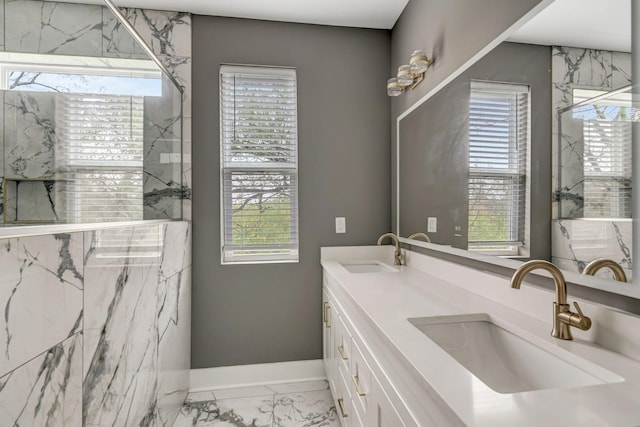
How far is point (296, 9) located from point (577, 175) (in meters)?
2.01

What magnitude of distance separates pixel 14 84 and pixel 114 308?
774 mm

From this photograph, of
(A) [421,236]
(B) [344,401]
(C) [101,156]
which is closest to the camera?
(C) [101,156]

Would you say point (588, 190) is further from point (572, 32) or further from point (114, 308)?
point (114, 308)

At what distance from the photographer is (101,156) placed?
1286 mm

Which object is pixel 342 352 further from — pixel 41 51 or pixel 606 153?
pixel 41 51

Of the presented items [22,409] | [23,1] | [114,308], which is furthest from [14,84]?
[22,409]

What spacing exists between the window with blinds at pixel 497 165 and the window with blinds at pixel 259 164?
128cm

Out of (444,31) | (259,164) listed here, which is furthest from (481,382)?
(259,164)

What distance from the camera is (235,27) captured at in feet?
7.38

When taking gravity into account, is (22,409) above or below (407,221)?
below

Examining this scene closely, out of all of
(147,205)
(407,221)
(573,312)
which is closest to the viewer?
(573,312)

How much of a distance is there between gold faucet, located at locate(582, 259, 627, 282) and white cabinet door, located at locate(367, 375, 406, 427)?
2.17 ft

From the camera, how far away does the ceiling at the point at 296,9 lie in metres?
2.08

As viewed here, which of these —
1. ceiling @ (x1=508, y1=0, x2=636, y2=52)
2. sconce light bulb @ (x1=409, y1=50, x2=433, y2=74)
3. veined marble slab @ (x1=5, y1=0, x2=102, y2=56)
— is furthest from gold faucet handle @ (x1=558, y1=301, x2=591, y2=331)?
veined marble slab @ (x1=5, y1=0, x2=102, y2=56)
